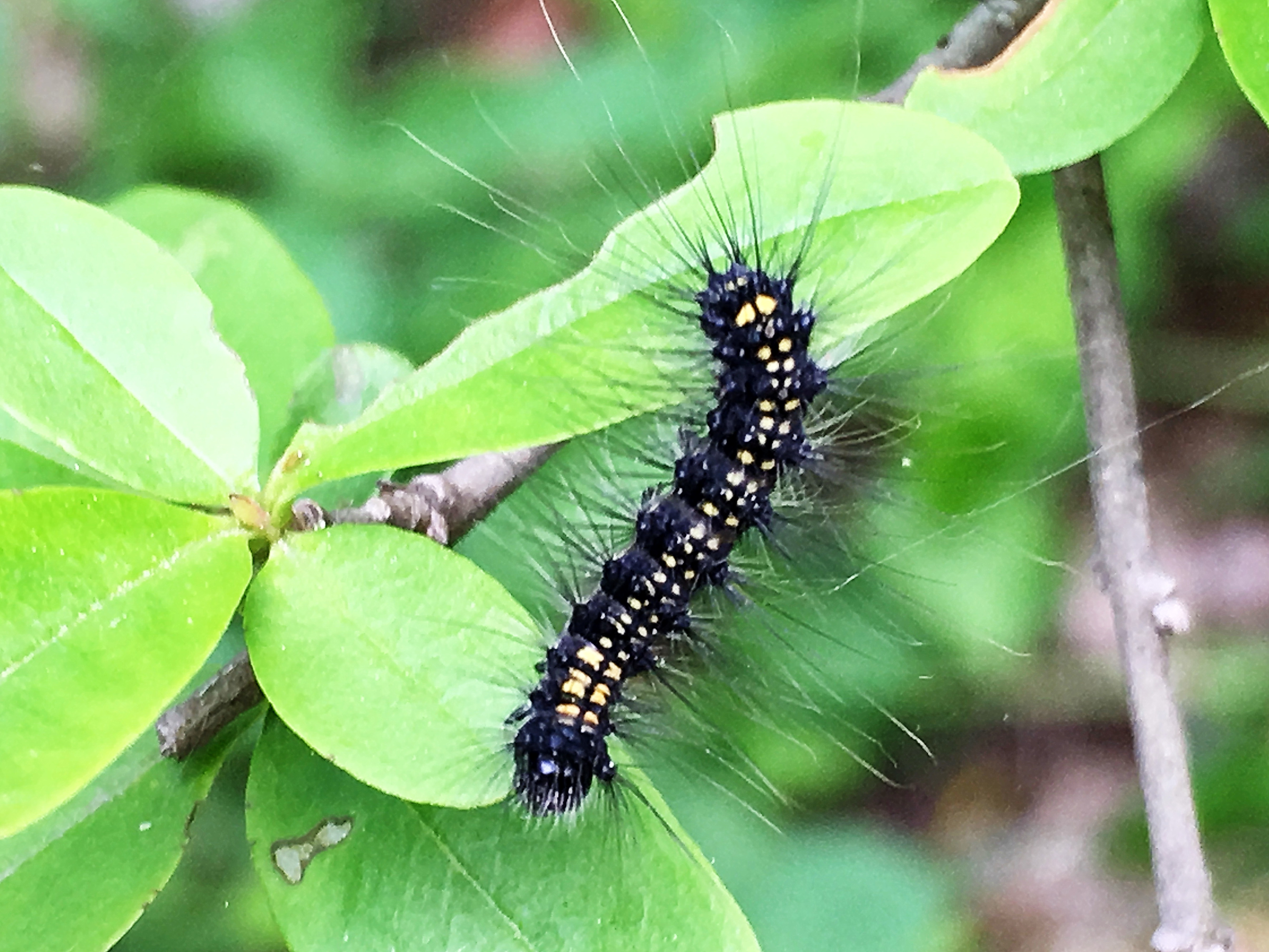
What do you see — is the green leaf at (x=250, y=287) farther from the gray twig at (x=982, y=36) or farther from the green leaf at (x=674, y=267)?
the gray twig at (x=982, y=36)

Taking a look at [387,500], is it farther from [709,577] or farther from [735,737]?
[735,737]

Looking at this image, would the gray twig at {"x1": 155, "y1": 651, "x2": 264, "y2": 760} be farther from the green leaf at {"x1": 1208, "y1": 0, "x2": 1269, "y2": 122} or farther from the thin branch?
the green leaf at {"x1": 1208, "y1": 0, "x2": 1269, "y2": 122}

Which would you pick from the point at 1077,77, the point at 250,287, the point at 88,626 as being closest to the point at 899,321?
the point at 1077,77

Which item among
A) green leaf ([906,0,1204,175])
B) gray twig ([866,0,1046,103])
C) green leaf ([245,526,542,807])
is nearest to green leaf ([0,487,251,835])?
green leaf ([245,526,542,807])

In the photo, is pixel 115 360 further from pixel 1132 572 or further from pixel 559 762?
pixel 1132 572

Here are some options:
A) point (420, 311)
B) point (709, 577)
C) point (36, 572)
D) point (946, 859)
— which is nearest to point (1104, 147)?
point (709, 577)

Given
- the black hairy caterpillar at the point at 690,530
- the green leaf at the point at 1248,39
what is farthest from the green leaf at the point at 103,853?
the green leaf at the point at 1248,39

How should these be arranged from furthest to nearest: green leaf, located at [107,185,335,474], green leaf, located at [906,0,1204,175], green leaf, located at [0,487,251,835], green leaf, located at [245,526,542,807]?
green leaf, located at [107,185,335,474], green leaf, located at [906,0,1204,175], green leaf, located at [245,526,542,807], green leaf, located at [0,487,251,835]
